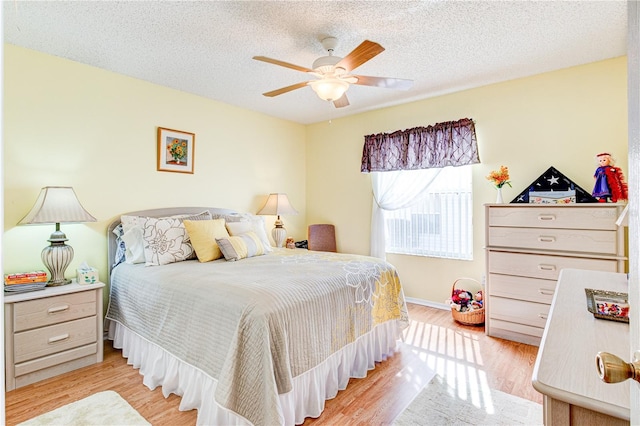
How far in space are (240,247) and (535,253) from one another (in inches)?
104

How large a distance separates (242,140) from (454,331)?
11.0 feet

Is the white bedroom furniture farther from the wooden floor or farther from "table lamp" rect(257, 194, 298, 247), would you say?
"table lamp" rect(257, 194, 298, 247)

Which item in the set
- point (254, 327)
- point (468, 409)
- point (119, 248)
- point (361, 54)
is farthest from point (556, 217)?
point (119, 248)

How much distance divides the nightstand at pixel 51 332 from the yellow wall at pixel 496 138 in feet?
10.3

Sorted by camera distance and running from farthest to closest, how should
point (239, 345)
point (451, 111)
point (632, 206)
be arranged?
point (451, 111)
point (239, 345)
point (632, 206)

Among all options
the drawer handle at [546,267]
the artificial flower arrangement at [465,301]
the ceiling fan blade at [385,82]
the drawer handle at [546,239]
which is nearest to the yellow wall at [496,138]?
the artificial flower arrangement at [465,301]

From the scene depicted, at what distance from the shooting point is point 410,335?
3176mm

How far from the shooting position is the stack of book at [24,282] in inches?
92.6

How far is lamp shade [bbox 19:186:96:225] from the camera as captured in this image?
2.42 meters

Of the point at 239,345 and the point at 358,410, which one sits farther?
the point at 358,410

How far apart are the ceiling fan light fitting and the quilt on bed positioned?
4.29ft

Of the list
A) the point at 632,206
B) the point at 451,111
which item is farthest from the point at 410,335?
the point at 632,206

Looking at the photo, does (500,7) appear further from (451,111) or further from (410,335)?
(410,335)

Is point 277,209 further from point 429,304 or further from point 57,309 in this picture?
point 57,309
